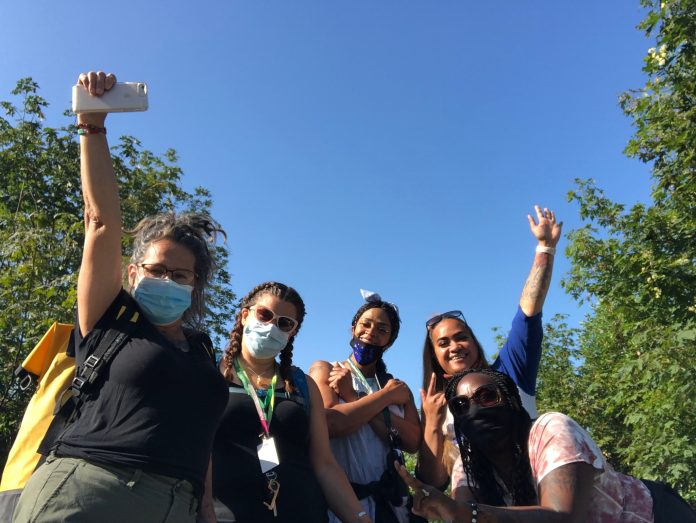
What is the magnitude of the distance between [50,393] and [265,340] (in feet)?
4.34

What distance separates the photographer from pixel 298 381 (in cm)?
327

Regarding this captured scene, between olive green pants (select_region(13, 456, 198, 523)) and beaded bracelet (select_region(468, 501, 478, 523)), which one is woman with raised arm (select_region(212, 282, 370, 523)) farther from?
beaded bracelet (select_region(468, 501, 478, 523))

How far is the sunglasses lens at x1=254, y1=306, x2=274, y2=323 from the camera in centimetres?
342

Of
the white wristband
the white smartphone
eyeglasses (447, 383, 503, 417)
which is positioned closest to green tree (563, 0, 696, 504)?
the white wristband

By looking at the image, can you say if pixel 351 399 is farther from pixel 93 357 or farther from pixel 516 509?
pixel 93 357

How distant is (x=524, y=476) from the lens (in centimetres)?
263

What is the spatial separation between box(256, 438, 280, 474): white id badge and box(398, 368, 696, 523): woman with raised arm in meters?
0.80

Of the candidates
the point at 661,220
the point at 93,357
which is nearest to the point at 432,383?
the point at 93,357

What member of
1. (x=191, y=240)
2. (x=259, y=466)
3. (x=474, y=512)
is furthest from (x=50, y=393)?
(x=474, y=512)

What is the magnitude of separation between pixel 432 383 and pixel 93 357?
2.43 metres

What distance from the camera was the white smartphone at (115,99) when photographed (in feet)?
7.61

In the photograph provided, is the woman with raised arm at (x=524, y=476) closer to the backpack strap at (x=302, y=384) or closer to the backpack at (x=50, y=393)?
the backpack strap at (x=302, y=384)

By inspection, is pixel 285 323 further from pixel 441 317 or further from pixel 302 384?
pixel 441 317

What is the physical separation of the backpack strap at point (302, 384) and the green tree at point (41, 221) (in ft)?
15.9
